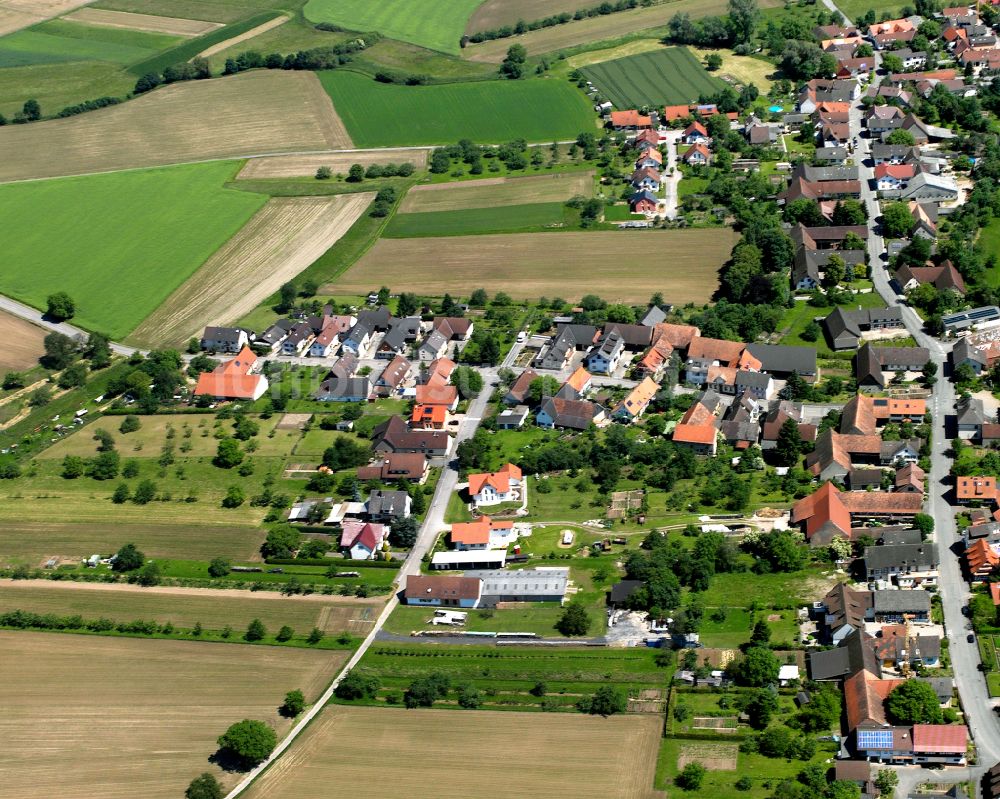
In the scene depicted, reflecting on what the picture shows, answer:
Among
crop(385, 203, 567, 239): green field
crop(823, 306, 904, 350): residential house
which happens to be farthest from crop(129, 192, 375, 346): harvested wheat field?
crop(823, 306, 904, 350): residential house

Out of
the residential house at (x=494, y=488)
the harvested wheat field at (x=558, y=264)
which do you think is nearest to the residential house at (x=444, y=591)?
the residential house at (x=494, y=488)

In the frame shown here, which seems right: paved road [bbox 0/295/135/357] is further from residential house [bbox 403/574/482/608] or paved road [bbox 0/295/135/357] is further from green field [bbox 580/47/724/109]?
green field [bbox 580/47/724/109]

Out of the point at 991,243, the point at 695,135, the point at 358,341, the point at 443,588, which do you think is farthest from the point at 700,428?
the point at 695,135

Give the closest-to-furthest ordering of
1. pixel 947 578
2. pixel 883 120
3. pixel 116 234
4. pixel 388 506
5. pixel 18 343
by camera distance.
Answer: pixel 947 578
pixel 388 506
pixel 18 343
pixel 116 234
pixel 883 120

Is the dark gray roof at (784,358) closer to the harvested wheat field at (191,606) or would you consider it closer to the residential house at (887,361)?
the residential house at (887,361)

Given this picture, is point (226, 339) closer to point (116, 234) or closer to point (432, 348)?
point (432, 348)

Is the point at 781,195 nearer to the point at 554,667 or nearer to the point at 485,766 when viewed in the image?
the point at 554,667

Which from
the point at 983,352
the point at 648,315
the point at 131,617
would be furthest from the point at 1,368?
the point at 983,352
